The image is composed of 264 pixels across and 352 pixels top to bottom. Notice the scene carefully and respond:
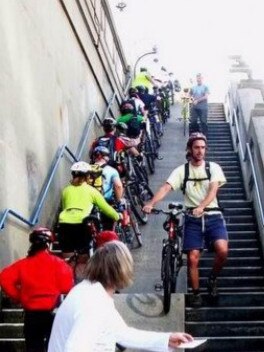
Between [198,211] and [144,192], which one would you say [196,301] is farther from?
[144,192]

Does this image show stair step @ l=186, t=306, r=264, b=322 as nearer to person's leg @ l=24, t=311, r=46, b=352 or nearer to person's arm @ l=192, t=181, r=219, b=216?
person's arm @ l=192, t=181, r=219, b=216

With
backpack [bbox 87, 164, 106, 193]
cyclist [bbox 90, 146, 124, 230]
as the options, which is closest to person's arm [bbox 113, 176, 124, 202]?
cyclist [bbox 90, 146, 124, 230]

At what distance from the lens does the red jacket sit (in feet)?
18.7

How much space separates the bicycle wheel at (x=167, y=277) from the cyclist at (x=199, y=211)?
0.80 feet

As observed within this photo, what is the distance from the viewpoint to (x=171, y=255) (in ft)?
23.6

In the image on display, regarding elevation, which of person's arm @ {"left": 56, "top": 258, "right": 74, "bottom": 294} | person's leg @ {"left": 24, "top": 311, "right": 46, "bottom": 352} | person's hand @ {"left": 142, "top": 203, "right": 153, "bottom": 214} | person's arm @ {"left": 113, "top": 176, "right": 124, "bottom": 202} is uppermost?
person's arm @ {"left": 113, "top": 176, "right": 124, "bottom": 202}

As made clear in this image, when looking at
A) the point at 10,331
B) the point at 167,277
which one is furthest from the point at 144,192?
the point at 10,331

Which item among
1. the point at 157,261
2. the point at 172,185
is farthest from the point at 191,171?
the point at 157,261

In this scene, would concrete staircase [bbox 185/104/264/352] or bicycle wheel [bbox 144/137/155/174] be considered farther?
bicycle wheel [bbox 144/137/155/174]

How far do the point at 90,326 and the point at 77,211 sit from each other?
4.70 meters

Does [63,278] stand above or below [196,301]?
below

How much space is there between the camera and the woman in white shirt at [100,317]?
307cm

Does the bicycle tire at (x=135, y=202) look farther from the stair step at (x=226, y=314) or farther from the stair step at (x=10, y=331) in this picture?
the stair step at (x=10, y=331)

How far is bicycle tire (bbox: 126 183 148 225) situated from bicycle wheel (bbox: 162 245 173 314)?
3386 millimetres
